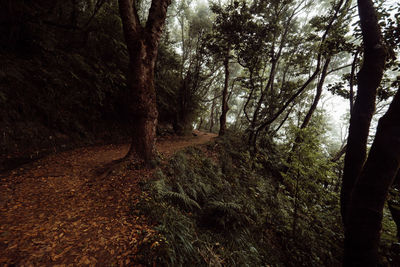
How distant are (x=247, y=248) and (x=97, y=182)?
4.44 metres

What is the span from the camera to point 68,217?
2.78m

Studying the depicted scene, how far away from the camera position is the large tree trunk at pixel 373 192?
182 cm

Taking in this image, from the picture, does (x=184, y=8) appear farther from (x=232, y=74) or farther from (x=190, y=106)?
(x=232, y=74)

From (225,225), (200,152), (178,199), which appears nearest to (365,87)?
(225,225)

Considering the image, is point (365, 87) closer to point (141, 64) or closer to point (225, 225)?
point (225, 225)

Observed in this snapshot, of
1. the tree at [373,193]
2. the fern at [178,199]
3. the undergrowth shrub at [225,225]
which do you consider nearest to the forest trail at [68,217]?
the undergrowth shrub at [225,225]

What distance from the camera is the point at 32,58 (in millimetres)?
5492

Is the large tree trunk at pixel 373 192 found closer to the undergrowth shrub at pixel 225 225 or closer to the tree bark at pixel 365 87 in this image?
the tree bark at pixel 365 87

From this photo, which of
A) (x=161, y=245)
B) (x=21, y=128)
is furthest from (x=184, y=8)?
(x=161, y=245)

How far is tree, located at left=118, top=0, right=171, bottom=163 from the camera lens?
4.49 meters

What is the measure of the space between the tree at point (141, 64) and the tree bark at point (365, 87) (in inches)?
199

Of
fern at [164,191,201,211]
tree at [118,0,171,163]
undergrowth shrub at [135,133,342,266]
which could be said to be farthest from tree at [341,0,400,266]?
tree at [118,0,171,163]

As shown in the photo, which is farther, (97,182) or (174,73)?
(174,73)

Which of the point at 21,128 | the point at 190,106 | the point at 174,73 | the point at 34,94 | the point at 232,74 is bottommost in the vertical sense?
the point at 21,128
